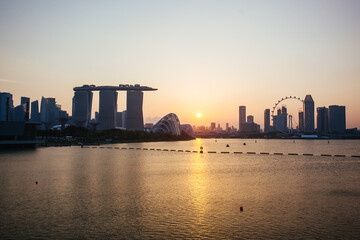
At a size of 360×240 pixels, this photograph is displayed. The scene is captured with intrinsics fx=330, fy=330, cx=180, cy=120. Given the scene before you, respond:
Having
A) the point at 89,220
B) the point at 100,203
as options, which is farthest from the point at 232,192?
the point at 89,220

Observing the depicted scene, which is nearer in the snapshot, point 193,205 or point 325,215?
point 325,215

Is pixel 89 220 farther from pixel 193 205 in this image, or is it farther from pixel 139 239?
pixel 193 205

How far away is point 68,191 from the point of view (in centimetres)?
3178

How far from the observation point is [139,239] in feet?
59.9

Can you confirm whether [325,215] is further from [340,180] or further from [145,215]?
[340,180]

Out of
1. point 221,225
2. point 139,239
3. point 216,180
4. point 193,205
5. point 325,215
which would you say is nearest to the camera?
point 139,239

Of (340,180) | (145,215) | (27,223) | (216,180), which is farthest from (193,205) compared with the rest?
(340,180)

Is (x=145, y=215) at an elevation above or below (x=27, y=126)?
below

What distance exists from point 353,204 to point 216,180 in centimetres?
1694

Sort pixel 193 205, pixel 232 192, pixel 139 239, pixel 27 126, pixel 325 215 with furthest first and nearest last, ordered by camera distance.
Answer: pixel 27 126 < pixel 232 192 < pixel 193 205 < pixel 325 215 < pixel 139 239

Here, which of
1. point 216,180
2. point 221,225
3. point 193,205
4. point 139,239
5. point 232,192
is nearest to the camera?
point 139,239

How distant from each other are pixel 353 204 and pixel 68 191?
2519 centimetres

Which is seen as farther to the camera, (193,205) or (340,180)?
(340,180)

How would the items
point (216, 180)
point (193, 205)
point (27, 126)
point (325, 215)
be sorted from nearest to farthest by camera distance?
1. point (325, 215)
2. point (193, 205)
3. point (216, 180)
4. point (27, 126)
